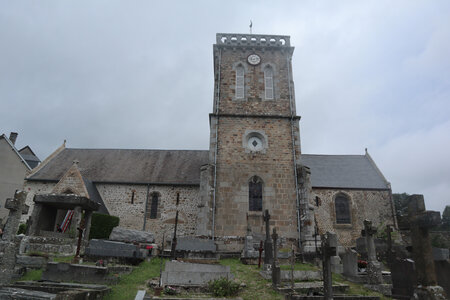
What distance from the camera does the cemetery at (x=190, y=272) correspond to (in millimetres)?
5320

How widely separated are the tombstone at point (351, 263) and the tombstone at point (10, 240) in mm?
9780

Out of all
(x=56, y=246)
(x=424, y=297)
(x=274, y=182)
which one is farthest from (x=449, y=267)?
(x=56, y=246)

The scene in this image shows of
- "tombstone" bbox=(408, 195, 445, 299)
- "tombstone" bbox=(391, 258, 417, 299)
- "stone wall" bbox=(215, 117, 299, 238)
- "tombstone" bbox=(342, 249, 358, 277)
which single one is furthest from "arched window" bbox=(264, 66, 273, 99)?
"tombstone" bbox=(408, 195, 445, 299)

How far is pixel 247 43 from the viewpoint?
19.5 m

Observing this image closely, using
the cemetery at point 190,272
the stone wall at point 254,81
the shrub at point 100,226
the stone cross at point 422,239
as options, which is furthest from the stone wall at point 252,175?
the stone cross at point 422,239

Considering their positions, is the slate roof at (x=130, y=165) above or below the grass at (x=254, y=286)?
above

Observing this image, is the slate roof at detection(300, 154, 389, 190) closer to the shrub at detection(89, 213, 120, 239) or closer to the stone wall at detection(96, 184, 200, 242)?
the stone wall at detection(96, 184, 200, 242)

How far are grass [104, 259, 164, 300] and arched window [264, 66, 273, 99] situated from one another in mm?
11622

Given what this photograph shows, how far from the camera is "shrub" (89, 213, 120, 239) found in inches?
666

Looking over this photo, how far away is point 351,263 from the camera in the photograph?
405 inches

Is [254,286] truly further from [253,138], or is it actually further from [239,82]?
[239,82]

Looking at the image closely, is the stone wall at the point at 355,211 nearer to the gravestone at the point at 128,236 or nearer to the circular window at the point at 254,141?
the circular window at the point at 254,141

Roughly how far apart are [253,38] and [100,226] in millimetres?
14571

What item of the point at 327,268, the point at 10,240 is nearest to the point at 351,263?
the point at 327,268
